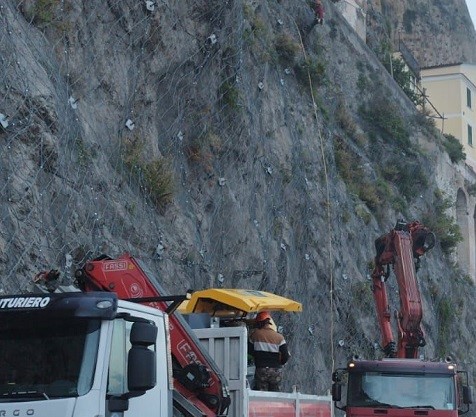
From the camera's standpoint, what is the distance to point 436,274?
3753 cm

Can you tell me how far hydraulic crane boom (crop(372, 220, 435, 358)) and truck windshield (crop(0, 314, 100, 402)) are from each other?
12.2 metres

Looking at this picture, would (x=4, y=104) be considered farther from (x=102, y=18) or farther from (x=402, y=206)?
(x=402, y=206)

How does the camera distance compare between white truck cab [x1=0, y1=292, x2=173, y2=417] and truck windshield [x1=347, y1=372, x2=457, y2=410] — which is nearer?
white truck cab [x1=0, y1=292, x2=173, y2=417]

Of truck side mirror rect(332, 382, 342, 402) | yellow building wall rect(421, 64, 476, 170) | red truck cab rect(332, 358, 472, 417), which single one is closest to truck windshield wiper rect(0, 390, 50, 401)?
red truck cab rect(332, 358, 472, 417)

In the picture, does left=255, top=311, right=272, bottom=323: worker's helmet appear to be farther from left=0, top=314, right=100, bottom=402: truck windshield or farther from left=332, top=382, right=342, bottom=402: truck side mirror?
left=0, top=314, right=100, bottom=402: truck windshield

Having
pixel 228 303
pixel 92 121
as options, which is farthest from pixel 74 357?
pixel 92 121

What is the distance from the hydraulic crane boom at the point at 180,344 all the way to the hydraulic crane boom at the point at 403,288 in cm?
959

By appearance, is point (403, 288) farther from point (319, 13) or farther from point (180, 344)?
point (319, 13)

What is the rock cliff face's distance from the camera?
1723 cm

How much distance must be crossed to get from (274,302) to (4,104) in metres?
5.55

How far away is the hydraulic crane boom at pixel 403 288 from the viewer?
67.0 feet

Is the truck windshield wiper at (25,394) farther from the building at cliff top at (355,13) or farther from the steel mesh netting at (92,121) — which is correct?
the building at cliff top at (355,13)

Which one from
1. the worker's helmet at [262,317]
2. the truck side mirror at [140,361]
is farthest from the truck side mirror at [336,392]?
the truck side mirror at [140,361]

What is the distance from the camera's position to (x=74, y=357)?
8773 mm
